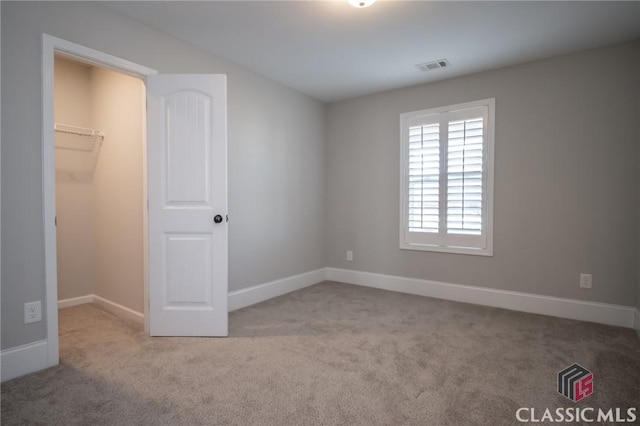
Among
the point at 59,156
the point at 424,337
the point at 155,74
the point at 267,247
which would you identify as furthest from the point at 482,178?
the point at 59,156

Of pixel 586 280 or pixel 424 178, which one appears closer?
pixel 586 280

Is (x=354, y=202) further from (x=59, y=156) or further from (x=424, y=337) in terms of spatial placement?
(x=59, y=156)

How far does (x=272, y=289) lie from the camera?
4.01 meters

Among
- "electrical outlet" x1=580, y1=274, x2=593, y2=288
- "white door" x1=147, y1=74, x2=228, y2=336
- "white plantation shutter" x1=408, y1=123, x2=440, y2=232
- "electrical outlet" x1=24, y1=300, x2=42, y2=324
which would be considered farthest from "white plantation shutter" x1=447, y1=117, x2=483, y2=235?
"electrical outlet" x1=24, y1=300, x2=42, y2=324

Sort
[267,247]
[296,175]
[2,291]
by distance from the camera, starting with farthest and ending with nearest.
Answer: [296,175]
[267,247]
[2,291]

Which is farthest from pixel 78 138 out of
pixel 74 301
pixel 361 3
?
pixel 361 3

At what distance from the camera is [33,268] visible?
2.20 metres

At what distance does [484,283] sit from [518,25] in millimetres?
2460

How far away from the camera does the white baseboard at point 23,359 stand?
2084 mm

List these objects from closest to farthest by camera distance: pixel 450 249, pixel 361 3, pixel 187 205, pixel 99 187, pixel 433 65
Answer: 1. pixel 361 3
2. pixel 187 205
3. pixel 433 65
4. pixel 99 187
5. pixel 450 249

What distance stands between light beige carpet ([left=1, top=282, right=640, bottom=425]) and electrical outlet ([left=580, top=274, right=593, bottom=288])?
0.35 metres

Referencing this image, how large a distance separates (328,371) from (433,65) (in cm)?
304

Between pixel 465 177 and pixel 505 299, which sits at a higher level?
pixel 465 177

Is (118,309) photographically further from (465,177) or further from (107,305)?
(465,177)
